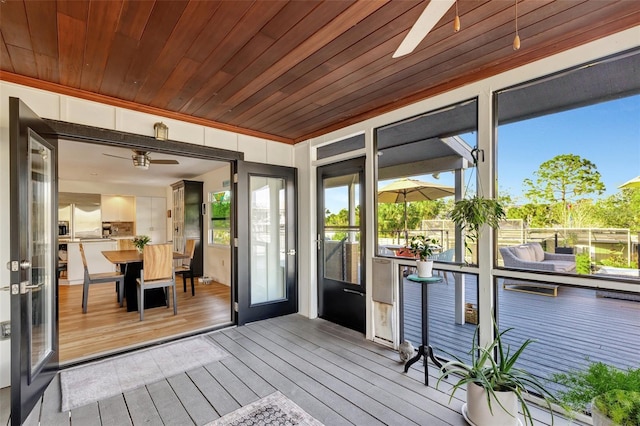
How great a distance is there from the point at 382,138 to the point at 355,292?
195cm

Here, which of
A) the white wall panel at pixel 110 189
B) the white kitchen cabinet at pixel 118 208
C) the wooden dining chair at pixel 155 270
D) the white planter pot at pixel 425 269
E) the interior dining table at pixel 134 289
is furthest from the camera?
the white kitchen cabinet at pixel 118 208

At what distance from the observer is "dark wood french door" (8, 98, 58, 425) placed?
196 centimetres

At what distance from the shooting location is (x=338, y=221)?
403 cm

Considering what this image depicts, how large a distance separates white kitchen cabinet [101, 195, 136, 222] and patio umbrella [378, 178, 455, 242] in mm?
8468

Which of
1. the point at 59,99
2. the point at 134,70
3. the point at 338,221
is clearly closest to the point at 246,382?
the point at 338,221

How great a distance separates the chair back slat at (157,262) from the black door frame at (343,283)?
2.35m

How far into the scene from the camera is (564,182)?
2281 mm

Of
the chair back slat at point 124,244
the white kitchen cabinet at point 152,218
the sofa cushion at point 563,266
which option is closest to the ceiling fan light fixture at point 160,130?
the sofa cushion at point 563,266

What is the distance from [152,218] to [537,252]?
9.67m

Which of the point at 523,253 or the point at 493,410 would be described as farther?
the point at 523,253

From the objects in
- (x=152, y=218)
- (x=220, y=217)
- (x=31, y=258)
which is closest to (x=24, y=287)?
(x=31, y=258)

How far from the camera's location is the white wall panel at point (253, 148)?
412cm

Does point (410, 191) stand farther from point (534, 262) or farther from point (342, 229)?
point (534, 262)

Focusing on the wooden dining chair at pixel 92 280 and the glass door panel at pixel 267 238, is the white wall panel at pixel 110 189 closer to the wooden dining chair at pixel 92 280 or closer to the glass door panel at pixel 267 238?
the wooden dining chair at pixel 92 280
